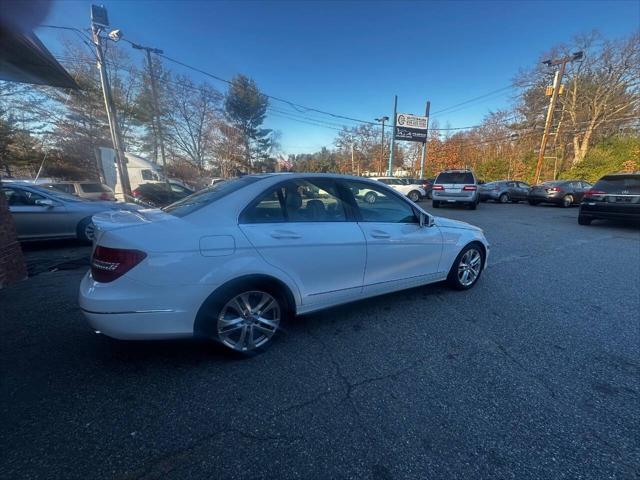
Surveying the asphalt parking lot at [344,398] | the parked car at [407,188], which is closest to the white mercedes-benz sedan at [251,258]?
the asphalt parking lot at [344,398]

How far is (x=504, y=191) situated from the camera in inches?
714

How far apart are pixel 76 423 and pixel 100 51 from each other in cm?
1504

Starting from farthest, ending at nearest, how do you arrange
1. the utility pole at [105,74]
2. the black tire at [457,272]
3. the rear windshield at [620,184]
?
the utility pole at [105,74], the rear windshield at [620,184], the black tire at [457,272]

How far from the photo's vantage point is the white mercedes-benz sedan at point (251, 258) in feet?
6.42

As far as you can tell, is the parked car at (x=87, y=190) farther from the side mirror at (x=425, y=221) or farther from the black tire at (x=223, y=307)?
the side mirror at (x=425, y=221)

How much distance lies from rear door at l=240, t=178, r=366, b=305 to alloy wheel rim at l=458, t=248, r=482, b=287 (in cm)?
180

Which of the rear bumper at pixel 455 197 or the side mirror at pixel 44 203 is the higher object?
the side mirror at pixel 44 203

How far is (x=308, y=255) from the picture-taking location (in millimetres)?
2469

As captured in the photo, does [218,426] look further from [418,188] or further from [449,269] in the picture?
[418,188]

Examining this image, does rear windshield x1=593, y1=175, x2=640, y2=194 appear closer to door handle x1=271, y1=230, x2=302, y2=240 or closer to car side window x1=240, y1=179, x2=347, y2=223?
car side window x1=240, y1=179, x2=347, y2=223

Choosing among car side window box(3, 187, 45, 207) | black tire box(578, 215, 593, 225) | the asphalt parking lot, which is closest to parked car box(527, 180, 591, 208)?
black tire box(578, 215, 593, 225)

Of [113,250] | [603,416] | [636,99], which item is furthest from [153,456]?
[636,99]

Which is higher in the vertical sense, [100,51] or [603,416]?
[100,51]

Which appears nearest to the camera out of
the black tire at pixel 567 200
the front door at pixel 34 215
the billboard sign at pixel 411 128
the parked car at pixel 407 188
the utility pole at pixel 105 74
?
the front door at pixel 34 215
